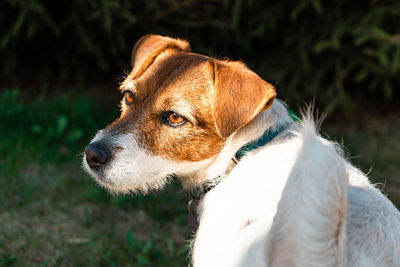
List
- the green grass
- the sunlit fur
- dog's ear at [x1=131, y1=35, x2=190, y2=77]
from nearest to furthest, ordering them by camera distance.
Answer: the sunlit fur → dog's ear at [x1=131, y1=35, x2=190, y2=77] → the green grass

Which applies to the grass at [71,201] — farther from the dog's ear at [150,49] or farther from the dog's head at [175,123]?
the dog's ear at [150,49]

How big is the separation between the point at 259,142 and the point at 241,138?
10 cm

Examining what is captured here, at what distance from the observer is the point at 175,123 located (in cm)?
254

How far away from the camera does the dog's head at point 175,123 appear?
2.40 m

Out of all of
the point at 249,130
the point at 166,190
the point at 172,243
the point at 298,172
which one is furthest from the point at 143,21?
the point at 298,172

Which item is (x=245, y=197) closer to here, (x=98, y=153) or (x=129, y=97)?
(x=98, y=153)

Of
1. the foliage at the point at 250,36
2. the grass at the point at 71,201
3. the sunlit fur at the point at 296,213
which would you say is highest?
the sunlit fur at the point at 296,213

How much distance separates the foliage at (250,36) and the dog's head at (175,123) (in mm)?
2589

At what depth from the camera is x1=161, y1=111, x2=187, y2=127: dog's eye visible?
2527mm

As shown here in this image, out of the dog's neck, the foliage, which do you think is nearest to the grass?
the foliage

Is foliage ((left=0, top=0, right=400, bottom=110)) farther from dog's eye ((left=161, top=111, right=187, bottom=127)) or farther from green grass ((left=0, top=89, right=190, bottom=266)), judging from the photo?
dog's eye ((left=161, top=111, right=187, bottom=127))

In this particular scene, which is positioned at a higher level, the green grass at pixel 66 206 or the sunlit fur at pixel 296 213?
the sunlit fur at pixel 296 213

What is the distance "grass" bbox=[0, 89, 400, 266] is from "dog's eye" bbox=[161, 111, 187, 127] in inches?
46.1

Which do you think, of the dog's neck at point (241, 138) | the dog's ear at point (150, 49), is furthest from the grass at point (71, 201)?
the dog's ear at point (150, 49)
